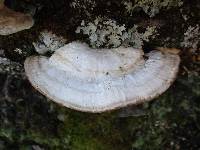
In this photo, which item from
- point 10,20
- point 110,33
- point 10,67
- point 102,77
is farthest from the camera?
point 10,67

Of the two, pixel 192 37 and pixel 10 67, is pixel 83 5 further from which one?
pixel 10 67

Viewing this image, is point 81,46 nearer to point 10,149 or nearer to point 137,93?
point 137,93

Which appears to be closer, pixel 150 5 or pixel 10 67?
pixel 150 5

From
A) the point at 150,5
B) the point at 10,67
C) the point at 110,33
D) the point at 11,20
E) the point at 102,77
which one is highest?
the point at 150,5

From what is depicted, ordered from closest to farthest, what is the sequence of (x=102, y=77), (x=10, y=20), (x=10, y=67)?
(x=10, y=20), (x=102, y=77), (x=10, y=67)

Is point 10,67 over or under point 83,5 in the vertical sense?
under

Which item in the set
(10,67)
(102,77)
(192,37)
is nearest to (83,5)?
(102,77)

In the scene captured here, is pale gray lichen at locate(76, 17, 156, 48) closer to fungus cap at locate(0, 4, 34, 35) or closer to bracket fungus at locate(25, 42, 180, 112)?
bracket fungus at locate(25, 42, 180, 112)
